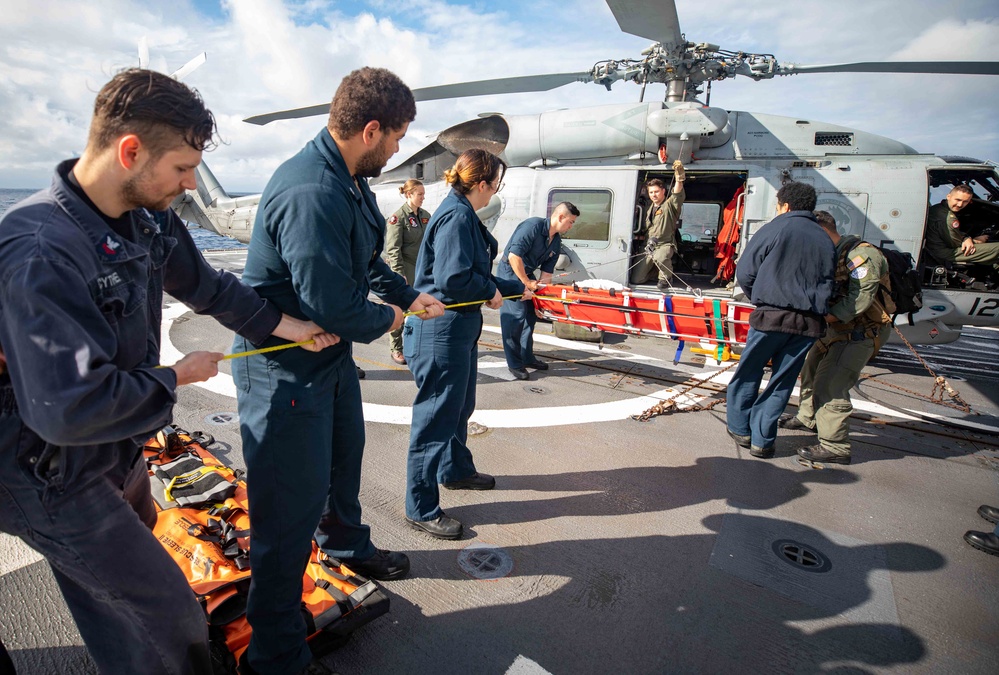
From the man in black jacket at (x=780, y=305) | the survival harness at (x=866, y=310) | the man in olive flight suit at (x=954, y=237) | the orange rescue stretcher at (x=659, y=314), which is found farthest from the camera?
the man in olive flight suit at (x=954, y=237)

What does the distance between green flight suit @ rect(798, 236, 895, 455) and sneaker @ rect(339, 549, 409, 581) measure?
12.1ft

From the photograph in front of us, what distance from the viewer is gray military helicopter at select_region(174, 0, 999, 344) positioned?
6703mm

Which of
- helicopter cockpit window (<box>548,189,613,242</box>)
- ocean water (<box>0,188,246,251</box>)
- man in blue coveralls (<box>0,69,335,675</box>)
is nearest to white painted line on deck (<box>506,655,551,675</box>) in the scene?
man in blue coveralls (<box>0,69,335,675</box>)

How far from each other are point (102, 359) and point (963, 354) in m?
11.4

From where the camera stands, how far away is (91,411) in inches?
46.3

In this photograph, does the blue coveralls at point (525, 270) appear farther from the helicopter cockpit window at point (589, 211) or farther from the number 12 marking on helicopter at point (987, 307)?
the number 12 marking on helicopter at point (987, 307)

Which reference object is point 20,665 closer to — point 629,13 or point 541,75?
point 629,13

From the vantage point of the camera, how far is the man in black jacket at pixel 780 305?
13.2 feet

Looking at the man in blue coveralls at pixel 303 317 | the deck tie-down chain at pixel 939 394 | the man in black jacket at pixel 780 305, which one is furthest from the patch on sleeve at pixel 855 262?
the man in blue coveralls at pixel 303 317

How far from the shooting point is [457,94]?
27.6 feet

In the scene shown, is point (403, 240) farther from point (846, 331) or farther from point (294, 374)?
point (846, 331)

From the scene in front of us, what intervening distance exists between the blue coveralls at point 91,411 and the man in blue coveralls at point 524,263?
455cm

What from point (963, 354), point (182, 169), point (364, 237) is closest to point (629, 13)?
point (364, 237)

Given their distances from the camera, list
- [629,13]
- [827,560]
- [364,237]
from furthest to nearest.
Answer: [629,13] < [827,560] < [364,237]
